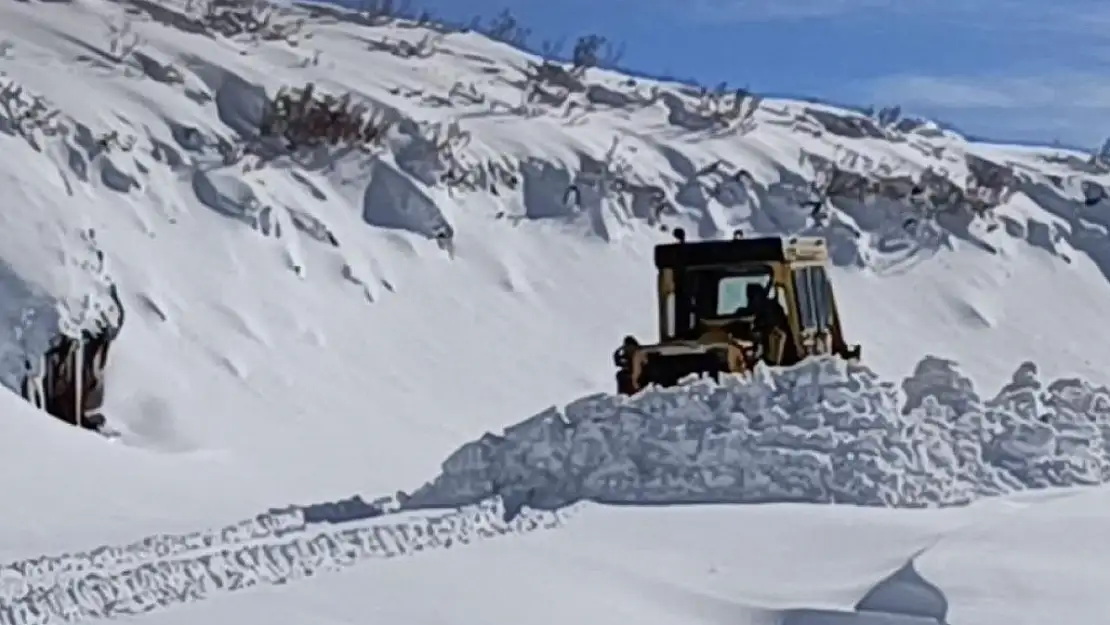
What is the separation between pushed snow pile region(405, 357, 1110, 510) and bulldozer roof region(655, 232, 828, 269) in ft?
4.85

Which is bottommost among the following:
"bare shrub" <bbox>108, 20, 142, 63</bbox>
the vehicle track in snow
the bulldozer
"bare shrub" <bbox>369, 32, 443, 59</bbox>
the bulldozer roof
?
the vehicle track in snow

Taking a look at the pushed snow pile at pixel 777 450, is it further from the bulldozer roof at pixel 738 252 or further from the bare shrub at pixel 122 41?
the bare shrub at pixel 122 41

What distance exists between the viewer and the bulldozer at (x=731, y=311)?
12398 millimetres

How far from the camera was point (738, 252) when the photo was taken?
1266 cm

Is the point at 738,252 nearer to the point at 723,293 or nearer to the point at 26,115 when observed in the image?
the point at 723,293

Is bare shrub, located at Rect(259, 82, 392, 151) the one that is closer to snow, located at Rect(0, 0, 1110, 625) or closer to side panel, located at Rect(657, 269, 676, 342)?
snow, located at Rect(0, 0, 1110, 625)

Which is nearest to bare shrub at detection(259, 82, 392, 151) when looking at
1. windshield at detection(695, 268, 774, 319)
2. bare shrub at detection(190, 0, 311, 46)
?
bare shrub at detection(190, 0, 311, 46)

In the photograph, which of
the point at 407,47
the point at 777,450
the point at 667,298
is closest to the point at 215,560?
the point at 777,450

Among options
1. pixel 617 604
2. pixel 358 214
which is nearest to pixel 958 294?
pixel 358 214

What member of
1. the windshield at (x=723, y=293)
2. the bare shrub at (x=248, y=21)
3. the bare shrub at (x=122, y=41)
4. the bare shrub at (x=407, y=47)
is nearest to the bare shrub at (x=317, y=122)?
the bare shrub at (x=122, y=41)

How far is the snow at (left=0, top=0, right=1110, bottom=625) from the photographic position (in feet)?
24.2

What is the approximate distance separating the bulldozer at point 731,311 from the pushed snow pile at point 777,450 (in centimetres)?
111

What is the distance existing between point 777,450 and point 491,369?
26.2 ft

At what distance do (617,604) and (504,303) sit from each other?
12988 millimetres
